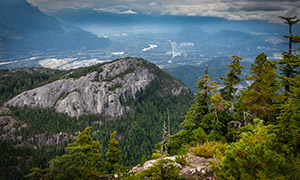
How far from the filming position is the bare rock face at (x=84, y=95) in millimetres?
155812

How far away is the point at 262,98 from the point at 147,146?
112524 mm

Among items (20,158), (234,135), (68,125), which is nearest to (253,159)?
(234,135)

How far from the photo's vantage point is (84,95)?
163m

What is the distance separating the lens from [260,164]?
11609 millimetres

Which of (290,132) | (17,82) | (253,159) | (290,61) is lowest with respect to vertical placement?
(17,82)

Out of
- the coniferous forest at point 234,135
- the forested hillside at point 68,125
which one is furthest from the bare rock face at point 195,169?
the forested hillside at point 68,125

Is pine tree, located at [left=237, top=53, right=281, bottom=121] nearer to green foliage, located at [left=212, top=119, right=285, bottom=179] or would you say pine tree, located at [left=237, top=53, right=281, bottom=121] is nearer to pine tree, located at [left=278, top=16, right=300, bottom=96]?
pine tree, located at [left=278, top=16, right=300, bottom=96]

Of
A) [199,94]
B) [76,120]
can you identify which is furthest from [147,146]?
[199,94]

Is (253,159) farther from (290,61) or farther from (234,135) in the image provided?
(290,61)

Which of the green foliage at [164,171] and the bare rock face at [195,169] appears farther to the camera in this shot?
the bare rock face at [195,169]

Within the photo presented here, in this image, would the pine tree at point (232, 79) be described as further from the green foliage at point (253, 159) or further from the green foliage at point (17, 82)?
the green foliage at point (17, 82)

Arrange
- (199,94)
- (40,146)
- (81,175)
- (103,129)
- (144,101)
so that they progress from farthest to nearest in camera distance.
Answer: (144,101) → (103,129) → (40,146) → (199,94) → (81,175)

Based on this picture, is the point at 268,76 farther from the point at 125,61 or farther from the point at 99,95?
the point at 125,61

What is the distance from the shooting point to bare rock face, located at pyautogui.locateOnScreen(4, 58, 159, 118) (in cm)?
15581
